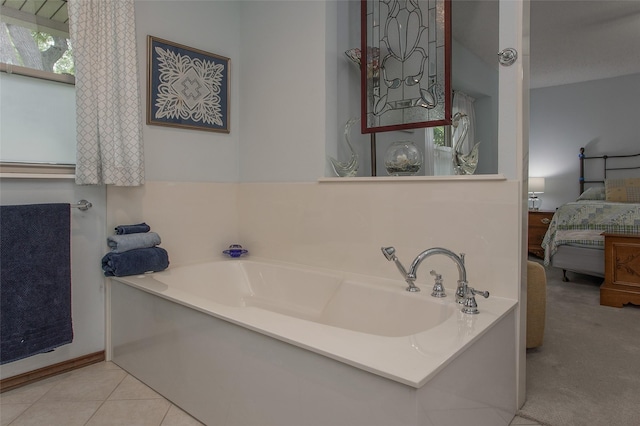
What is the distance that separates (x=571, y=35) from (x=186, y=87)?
3.79 m

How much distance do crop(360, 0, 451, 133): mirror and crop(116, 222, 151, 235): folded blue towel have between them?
4.62 ft

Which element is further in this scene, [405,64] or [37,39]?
[405,64]

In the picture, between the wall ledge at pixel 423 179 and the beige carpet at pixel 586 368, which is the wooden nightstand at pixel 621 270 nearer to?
the beige carpet at pixel 586 368

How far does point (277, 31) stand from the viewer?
2641 millimetres

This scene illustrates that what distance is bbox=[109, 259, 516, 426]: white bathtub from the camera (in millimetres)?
1145

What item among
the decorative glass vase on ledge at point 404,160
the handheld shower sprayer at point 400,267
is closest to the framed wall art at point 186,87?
the decorative glass vase on ledge at point 404,160

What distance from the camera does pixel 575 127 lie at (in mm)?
5883

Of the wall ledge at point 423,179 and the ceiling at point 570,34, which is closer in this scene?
the wall ledge at point 423,179

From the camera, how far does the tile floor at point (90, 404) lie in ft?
5.62

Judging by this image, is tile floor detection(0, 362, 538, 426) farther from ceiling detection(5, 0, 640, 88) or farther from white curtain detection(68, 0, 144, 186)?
ceiling detection(5, 0, 640, 88)

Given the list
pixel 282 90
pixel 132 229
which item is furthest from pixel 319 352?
pixel 282 90

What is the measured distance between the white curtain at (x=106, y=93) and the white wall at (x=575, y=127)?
5.93 metres

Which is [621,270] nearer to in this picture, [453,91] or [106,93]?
[453,91]

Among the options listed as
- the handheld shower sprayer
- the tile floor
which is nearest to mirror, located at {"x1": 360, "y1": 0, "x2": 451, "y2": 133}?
the handheld shower sprayer
